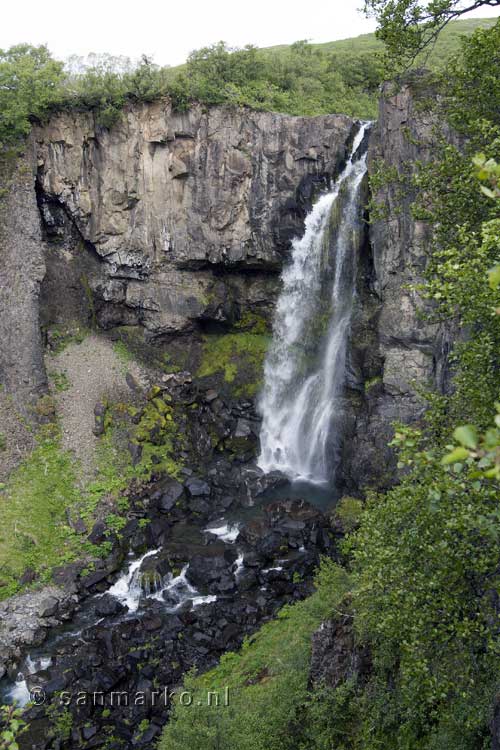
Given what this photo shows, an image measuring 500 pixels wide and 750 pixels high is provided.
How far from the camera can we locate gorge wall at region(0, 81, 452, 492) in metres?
25.0

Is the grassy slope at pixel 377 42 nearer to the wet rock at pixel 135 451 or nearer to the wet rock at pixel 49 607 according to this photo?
the wet rock at pixel 135 451

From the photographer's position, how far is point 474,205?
1050 centimetres

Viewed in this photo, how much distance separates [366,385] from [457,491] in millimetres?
19729

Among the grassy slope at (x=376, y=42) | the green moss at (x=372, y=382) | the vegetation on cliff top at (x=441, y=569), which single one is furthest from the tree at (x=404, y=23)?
the grassy slope at (x=376, y=42)

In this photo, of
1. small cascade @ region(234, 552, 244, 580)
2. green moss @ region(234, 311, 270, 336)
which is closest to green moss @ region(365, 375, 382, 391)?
green moss @ region(234, 311, 270, 336)

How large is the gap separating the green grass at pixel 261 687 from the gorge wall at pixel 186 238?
28.6 feet

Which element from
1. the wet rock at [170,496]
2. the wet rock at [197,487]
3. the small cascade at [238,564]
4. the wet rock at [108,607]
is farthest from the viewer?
the wet rock at [197,487]

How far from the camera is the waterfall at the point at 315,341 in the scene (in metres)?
27.8

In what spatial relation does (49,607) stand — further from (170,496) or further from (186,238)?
(186,238)

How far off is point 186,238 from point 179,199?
2.07 metres

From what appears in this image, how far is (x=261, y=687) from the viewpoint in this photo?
45.7 ft

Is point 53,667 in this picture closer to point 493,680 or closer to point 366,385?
point 493,680

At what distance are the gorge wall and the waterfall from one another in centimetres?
94

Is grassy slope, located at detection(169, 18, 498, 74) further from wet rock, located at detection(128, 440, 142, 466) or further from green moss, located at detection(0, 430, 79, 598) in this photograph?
green moss, located at detection(0, 430, 79, 598)
